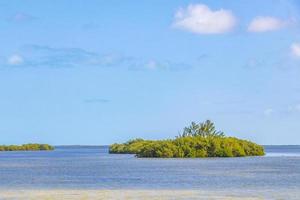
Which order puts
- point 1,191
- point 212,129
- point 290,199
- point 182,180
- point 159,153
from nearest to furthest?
1. point 290,199
2. point 1,191
3. point 182,180
4. point 159,153
5. point 212,129

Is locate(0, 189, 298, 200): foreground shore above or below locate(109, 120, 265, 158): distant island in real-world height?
below

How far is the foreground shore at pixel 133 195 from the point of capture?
150ft

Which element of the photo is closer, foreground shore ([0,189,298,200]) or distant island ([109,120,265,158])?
foreground shore ([0,189,298,200])

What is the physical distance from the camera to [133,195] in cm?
4794

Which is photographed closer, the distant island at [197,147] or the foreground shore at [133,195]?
the foreground shore at [133,195]

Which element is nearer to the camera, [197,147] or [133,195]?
[133,195]

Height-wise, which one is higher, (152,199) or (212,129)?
(212,129)

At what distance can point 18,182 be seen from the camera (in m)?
64.2

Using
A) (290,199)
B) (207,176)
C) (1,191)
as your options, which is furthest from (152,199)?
(207,176)

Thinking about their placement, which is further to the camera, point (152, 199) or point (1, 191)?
point (1, 191)

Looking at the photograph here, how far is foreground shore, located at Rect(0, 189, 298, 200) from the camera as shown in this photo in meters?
45.8

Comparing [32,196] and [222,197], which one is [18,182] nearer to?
[32,196]

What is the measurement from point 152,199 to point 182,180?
64.0 feet

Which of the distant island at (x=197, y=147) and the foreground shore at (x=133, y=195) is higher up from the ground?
the distant island at (x=197, y=147)
